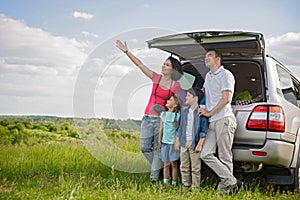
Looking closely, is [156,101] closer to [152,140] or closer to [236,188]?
[152,140]

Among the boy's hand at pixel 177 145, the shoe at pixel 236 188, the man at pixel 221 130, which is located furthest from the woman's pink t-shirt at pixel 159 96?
the shoe at pixel 236 188

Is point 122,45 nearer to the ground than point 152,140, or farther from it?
farther from it

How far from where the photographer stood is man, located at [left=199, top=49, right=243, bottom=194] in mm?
4898

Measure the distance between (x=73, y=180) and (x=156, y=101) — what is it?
58.3 inches

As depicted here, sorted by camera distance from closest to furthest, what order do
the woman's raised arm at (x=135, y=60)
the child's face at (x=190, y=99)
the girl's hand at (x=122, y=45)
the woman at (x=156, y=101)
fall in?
1. the child's face at (x=190, y=99)
2. the woman at (x=156, y=101)
3. the woman's raised arm at (x=135, y=60)
4. the girl's hand at (x=122, y=45)

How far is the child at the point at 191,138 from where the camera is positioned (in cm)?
505

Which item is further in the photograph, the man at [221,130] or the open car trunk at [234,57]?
the open car trunk at [234,57]

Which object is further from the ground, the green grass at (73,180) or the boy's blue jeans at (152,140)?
the boy's blue jeans at (152,140)

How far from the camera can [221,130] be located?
4910 millimetres

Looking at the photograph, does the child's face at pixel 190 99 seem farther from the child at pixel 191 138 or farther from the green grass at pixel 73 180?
the green grass at pixel 73 180

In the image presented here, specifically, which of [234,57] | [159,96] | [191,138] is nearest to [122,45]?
[159,96]

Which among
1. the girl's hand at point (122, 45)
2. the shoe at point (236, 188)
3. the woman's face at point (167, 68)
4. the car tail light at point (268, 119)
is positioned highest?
the girl's hand at point (122, 45)

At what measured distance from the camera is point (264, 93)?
16.9 ft

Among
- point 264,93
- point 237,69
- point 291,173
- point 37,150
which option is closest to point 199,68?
point 237,69
